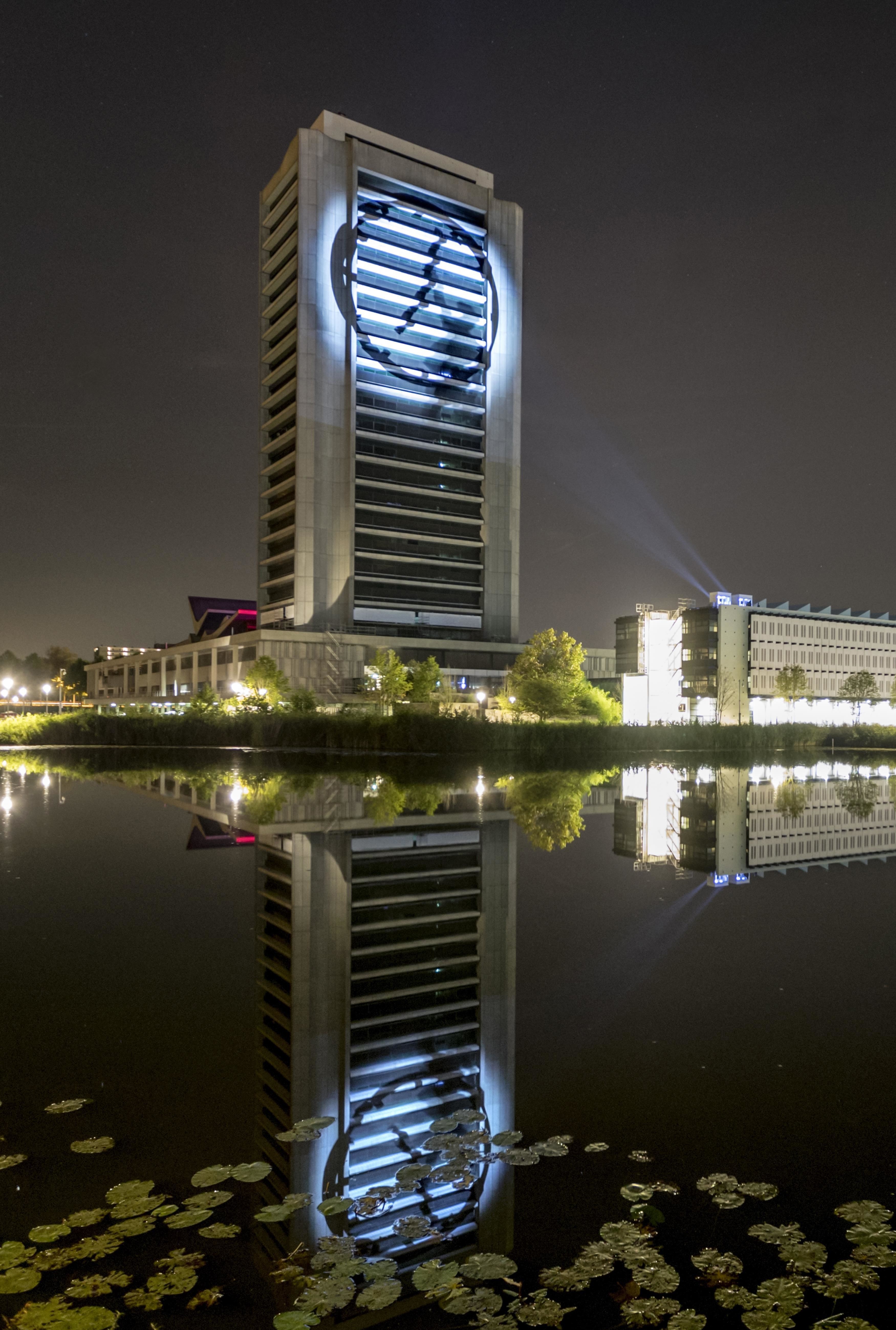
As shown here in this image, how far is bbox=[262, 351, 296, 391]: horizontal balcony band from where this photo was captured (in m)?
82.9

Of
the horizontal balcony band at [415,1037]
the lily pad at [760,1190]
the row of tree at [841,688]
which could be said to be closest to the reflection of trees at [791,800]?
the horizontal balcony band at [415,1037]

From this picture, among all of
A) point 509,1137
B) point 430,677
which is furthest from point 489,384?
point 509,1137

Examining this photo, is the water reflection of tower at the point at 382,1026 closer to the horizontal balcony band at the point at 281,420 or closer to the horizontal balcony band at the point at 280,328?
the horizontal balcony band at the point at 281,420

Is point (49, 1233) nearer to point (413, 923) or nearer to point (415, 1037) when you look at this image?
point (415, 1037)

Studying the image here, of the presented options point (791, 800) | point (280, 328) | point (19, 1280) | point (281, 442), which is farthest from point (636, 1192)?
point (280, 328)

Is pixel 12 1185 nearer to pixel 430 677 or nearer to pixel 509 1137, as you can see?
pixel 509 1137

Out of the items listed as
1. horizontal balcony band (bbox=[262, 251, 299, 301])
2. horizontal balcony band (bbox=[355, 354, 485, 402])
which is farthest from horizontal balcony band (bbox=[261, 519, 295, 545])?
horizontal balcony band (bbox=[262, 251, 299, 301])

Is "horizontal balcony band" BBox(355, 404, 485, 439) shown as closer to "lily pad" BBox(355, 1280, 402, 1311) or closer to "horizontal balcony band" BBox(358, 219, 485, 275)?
"horizontal balcony band" BBox(358, 219, 485, 275)

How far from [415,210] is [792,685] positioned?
242 ft

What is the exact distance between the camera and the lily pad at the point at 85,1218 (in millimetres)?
2824

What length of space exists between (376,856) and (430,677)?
5825cm

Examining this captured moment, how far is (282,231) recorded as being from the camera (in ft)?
280

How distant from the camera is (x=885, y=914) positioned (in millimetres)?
7453

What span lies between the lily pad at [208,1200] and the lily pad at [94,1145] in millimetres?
525
